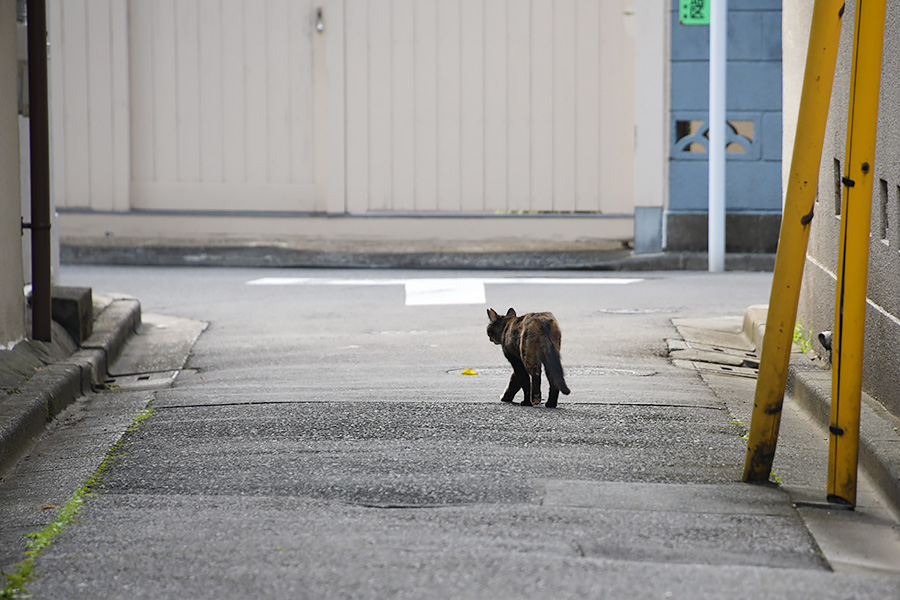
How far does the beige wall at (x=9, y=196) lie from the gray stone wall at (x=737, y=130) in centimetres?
849

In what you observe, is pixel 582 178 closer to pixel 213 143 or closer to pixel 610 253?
pixel 610 253

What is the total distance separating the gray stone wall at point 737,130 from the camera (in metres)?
13.7

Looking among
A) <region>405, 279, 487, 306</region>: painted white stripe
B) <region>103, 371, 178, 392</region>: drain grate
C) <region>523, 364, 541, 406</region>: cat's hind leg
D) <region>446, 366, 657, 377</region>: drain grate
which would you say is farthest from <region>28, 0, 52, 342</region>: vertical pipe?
<region>405, 279, 487, 306</region>: painted white stripe

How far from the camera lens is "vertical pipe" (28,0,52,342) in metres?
7.31

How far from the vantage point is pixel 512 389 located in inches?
248

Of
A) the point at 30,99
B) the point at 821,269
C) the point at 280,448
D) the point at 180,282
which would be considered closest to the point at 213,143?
the point at 180,282

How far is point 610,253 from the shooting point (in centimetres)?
1445

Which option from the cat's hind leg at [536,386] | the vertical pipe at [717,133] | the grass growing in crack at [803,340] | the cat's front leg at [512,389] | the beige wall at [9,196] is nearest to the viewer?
the cat's hind leg at [536,386]

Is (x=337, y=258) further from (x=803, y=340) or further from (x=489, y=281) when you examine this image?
(x=803, y=340)

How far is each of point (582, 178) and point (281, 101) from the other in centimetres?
367

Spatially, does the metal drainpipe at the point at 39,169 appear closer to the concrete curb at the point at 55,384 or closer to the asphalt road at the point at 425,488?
the concrete curb at the point at 55,384

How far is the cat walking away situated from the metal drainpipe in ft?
9.54

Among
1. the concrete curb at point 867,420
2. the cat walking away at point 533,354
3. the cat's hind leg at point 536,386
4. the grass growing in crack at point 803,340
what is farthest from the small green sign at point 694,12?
the cat's hind leg at point 536,386

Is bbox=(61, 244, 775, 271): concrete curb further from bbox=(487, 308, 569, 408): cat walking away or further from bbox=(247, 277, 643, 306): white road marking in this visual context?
bbox=(487, 308, 569, 408): cat walking away
